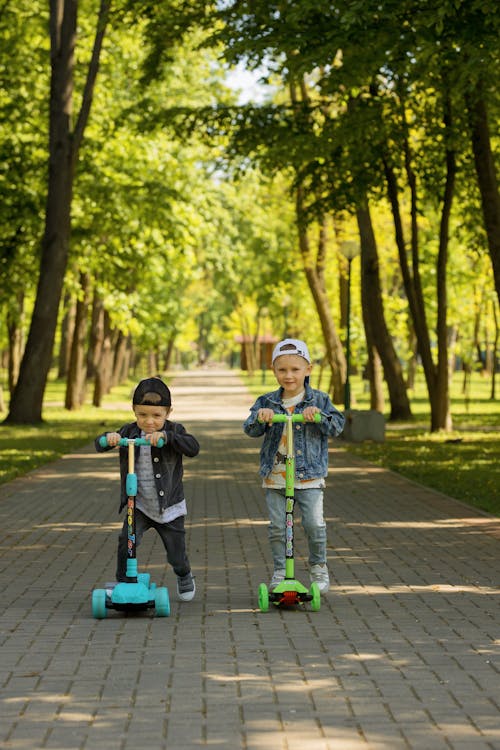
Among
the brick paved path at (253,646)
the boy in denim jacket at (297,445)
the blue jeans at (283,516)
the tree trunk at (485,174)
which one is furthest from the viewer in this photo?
the tree trunk at (485,174)

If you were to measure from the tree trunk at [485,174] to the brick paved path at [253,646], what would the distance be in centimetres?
681

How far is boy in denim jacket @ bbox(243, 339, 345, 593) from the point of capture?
25.2ft

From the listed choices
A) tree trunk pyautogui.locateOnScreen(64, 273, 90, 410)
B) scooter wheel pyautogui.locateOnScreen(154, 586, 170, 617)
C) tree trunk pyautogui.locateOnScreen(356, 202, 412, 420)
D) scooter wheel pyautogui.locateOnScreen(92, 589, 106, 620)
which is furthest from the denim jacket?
tree trunk pyautogui.locateOnScreen(64, 273, 90, 410)

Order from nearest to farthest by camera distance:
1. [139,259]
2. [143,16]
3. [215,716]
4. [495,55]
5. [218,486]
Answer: [215,716], [495,55], [218,486], [143,16], [139,259]

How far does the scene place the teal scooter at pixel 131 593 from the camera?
737 cm

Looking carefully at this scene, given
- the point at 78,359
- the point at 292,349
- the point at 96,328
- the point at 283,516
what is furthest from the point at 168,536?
the point at 96,328

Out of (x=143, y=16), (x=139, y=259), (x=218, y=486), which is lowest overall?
(x=218, y=486)

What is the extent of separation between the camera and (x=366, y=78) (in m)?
17.2

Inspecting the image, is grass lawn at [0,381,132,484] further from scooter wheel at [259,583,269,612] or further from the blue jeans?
scooter wheel at [259,583,269,612]

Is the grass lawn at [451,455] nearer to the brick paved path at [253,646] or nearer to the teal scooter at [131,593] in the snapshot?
the brick paved path at [253,646]

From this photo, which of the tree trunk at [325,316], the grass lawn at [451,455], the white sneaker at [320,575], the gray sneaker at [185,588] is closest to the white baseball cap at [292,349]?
the white sneaker at [320,575]

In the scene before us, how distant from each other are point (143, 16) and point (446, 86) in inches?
257

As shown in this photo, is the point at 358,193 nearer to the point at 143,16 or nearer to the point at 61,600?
the point at 143,16

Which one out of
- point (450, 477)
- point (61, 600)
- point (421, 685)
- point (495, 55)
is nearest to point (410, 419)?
point (450, 477)
